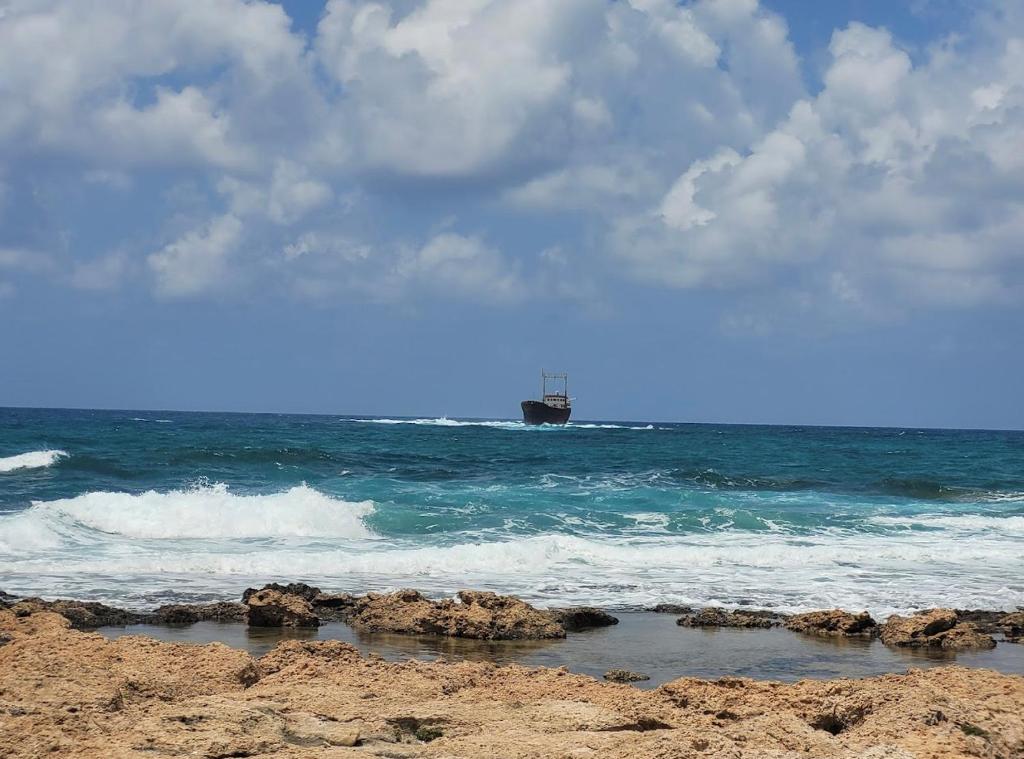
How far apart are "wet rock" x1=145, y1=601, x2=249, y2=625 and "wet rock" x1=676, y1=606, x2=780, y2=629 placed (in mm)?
4342

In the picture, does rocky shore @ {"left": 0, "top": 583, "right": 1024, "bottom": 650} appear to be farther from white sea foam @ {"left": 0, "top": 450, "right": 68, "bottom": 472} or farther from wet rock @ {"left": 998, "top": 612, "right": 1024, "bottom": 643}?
white sea foam @ {"left": 0, "top": 450, "right": 68, "bottom": 472}

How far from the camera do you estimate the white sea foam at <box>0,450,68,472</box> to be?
28.6 meters

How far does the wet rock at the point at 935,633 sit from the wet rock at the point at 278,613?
211 inches

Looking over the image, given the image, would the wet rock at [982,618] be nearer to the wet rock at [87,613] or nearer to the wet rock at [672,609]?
the wet rock at [672,609]

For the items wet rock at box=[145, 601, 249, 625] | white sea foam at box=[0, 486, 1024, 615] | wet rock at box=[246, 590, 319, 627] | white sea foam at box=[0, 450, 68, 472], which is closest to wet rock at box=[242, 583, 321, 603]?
wet rock at box=[145, 601, 249, 625]

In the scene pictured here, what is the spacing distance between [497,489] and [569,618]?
16.5 metres

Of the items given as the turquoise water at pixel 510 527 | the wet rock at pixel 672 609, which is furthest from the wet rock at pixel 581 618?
the turquoise water at pixel 510 527

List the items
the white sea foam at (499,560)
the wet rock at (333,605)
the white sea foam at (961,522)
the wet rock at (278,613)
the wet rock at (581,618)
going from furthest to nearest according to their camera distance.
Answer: the white sea foam at (961,522), the white sea foam at (499,560), the wet rock at (333,605), the wet rock at (581,618), the wet rock at (278,613)

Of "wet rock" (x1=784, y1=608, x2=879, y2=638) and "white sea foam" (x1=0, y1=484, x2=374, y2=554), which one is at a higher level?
"wet rock" (x1=784, y1=608, x2=879, y2=638)

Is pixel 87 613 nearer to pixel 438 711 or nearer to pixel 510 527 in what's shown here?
pixel 438 711

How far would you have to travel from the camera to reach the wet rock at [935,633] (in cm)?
905

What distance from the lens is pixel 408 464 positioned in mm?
34188

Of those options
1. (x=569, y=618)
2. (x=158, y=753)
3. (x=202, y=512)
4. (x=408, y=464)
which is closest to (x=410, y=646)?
(x=569, y=618)

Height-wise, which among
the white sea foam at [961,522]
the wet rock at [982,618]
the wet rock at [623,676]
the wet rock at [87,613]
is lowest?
the wet rock at [87,613]
